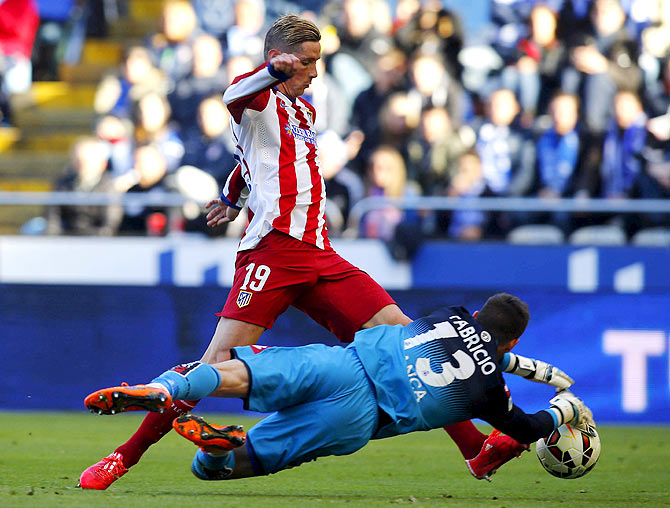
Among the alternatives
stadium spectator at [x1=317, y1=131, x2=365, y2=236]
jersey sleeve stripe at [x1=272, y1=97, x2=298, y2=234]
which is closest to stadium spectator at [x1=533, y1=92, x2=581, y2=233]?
stadium spectator at [x1=317, y1=131, x2=365, y2=236]

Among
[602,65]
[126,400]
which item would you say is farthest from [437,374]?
[602,65]

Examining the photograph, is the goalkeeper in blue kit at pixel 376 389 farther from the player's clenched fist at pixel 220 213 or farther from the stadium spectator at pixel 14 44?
the stadium spectator at pixel 14 44

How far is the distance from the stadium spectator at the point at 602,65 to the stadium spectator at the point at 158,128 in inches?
162

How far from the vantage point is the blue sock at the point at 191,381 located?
16.2 feet

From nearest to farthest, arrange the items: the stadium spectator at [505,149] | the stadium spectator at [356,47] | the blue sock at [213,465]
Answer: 1. the blue sock at [213,465]
2. the stadium spectator at [505,149]
3. the stadium spectator at [356,47]

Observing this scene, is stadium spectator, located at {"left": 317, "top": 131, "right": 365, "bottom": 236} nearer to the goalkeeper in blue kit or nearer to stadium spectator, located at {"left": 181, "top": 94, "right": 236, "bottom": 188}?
stadium spectator, located at {"left": 181, "top": 94, "right": 236, "bottom": 188}

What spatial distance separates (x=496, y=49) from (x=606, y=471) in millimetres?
6992

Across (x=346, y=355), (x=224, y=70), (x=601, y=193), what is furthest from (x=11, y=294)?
(x=346, y=355)

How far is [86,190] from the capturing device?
12.5 metres

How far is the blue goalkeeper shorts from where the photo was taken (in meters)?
5.22

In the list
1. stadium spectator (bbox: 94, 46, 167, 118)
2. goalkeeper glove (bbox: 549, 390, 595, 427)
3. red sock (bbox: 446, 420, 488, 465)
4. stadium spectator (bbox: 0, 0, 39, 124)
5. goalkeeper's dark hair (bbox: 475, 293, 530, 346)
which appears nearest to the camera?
goalkeeper's dark hair (bbox: 475, 293, 530, 346)

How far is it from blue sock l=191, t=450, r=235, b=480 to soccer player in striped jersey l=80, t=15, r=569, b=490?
393mm

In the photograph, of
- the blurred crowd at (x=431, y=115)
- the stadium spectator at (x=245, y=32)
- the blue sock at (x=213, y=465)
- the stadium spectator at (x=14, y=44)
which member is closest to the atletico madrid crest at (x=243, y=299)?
the blue sock at (x=213, y=465)

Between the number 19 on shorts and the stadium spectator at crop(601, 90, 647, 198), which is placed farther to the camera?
the stadium spectator at crop(601, 90, 647, 198)
